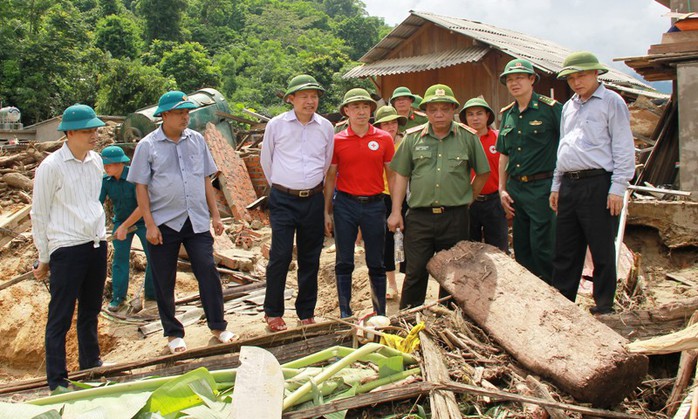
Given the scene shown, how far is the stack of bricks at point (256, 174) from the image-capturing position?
12.7 meters

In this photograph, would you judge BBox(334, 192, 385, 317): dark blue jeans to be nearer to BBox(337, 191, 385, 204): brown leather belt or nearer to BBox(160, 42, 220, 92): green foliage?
BBox(337, 191, 385, 204): brown leather belt

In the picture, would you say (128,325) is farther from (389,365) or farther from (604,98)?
(604,98)

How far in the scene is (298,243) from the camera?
5098mm

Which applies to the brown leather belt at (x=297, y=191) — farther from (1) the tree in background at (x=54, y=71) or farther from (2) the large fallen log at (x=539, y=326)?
(1) the tree in background at (x=54, y=71)

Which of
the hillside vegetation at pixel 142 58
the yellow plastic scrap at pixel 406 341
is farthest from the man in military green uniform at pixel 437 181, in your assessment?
the hillside vegetation at pixel 142 58

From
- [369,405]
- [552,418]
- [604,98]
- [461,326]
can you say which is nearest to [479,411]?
[552,418]

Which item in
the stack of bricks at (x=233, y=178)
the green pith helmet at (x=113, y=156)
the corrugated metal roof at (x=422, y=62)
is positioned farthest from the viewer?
the corrugated metal roof at (x=422, y=62)

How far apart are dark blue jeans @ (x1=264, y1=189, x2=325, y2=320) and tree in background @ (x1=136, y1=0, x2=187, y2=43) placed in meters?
41.3

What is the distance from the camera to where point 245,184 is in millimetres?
12242

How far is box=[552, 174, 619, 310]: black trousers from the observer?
431 centimetres

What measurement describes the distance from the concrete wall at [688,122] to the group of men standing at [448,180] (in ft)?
13.1

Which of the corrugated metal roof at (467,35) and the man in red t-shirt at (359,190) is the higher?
the corrugated metal roof at (467,35)

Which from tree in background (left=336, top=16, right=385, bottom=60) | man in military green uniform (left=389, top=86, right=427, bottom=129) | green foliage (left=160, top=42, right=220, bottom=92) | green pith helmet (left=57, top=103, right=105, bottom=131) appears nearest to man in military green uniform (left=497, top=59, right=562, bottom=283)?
man in military green uniform (left=389, top=86, right=427, bottom=129)

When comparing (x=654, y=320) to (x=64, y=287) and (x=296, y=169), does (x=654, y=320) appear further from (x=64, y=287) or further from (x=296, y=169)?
(x=64, y=287)
